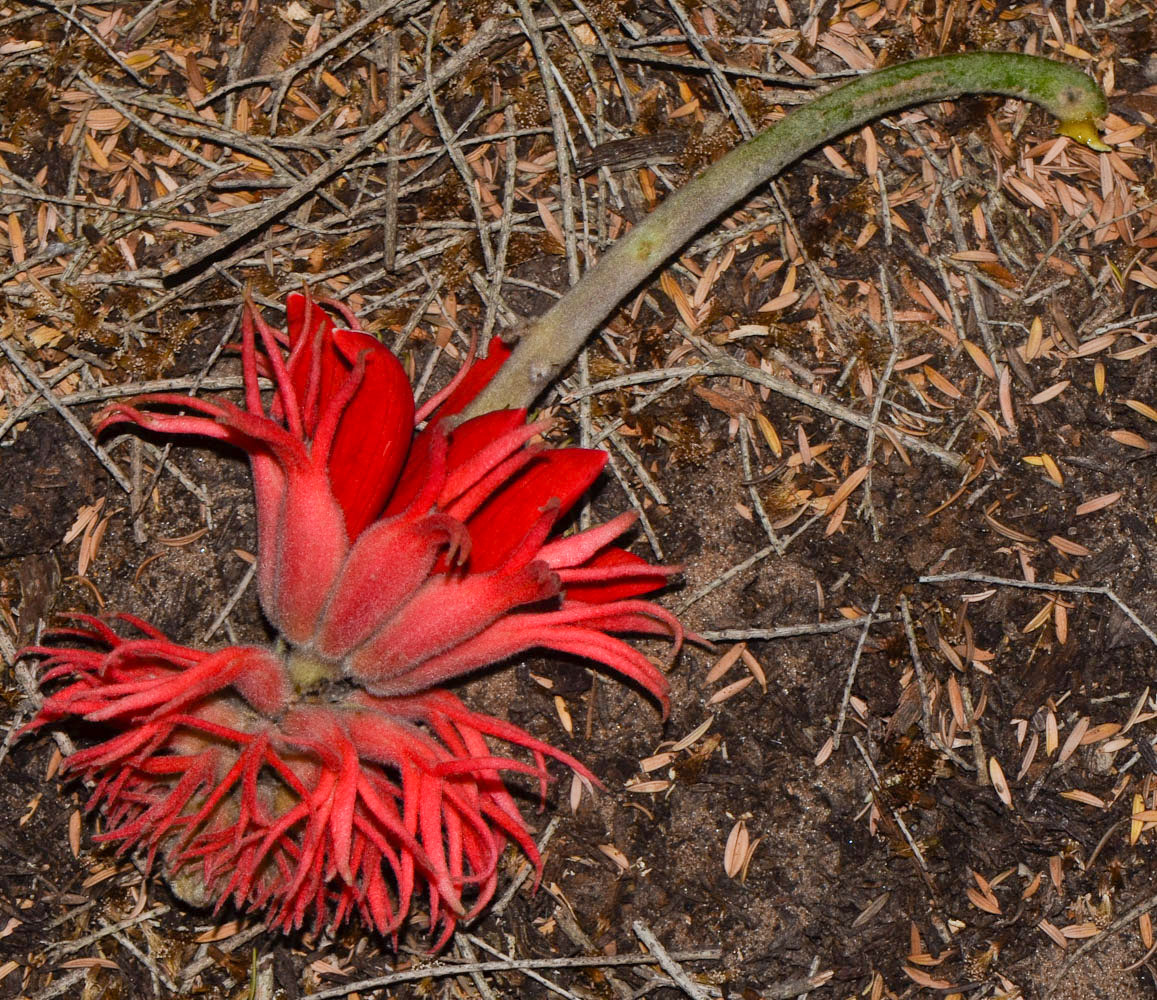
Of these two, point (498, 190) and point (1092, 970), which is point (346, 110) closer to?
point (498, 190)

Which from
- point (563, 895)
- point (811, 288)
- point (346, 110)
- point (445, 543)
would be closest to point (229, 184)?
point (346, 110)

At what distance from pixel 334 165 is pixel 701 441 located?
1.06 m

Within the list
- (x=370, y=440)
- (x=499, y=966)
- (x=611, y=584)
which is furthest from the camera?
(x=499, y=966)

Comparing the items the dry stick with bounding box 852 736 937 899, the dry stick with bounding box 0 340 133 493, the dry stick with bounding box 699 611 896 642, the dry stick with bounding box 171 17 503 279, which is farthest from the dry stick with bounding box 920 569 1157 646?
the dry stick with bounding box 0 340 133 493

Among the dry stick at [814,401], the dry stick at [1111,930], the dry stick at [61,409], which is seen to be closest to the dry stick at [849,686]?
the dry stick at [814,401]

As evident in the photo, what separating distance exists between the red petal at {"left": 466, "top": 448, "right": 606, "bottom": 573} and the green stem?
0.58 feet

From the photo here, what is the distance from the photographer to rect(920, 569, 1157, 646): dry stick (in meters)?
2.73

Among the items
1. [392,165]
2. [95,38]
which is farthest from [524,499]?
[95,38]

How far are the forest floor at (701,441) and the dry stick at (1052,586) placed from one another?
1cm

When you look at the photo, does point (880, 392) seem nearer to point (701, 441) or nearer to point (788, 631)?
point (701, 441)

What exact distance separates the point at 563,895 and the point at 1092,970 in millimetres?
1258

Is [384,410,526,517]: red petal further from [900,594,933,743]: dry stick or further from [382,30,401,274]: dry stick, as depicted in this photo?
[900,594,933,743]: dry stick

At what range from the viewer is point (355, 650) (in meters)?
2.32

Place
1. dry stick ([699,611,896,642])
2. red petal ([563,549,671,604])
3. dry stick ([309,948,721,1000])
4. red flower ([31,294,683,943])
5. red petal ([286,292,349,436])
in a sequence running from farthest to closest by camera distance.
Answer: dry stick ([699,611,896,642])
dry stick ([309,948,721,1000])
red petal ([563,549,671,604])
red petal ([286,292,349,436])
red flower ([31,294,683,943])
